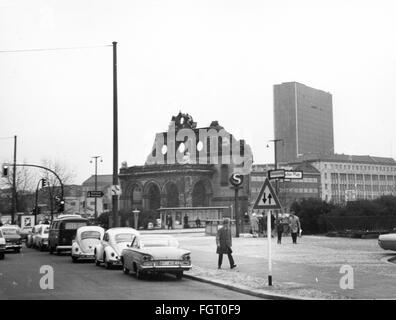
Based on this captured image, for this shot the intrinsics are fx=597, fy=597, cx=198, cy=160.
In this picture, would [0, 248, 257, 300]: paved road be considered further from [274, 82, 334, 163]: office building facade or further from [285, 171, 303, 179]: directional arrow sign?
[274, 82, 334, 163]: office building facade

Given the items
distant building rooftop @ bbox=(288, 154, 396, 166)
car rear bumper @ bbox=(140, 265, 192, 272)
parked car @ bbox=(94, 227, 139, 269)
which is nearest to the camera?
car rear bumper @ bbox=(140, 265, 192, 272)

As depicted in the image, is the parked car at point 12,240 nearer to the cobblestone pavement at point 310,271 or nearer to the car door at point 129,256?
the cobblestone pavement at point 310,271

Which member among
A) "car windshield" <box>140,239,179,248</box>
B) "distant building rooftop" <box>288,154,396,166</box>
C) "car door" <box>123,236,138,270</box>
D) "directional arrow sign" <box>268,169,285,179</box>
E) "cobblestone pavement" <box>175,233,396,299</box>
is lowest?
"cobblestone pavement" <box>175,233,396,299</box>

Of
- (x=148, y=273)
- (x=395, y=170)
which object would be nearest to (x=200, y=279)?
(x=148, y=273)

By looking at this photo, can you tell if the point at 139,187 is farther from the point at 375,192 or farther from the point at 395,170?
the point at 395,170

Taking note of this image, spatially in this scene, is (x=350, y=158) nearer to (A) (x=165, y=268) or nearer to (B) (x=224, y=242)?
(B) (x=224, y=242)

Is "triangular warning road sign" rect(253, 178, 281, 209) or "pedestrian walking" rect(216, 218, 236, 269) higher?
"triangular warning road sign" rect(253, 178, 281, 209)

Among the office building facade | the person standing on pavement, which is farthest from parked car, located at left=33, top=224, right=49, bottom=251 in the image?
the office building facade

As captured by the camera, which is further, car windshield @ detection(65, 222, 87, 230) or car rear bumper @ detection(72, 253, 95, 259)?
car windshield @ detection(65, 222, 87, 230)

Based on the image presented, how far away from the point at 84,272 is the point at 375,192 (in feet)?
430

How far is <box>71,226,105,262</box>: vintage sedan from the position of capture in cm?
2536

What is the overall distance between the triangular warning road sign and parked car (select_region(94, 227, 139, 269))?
729 cm

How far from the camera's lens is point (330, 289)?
1428cm
